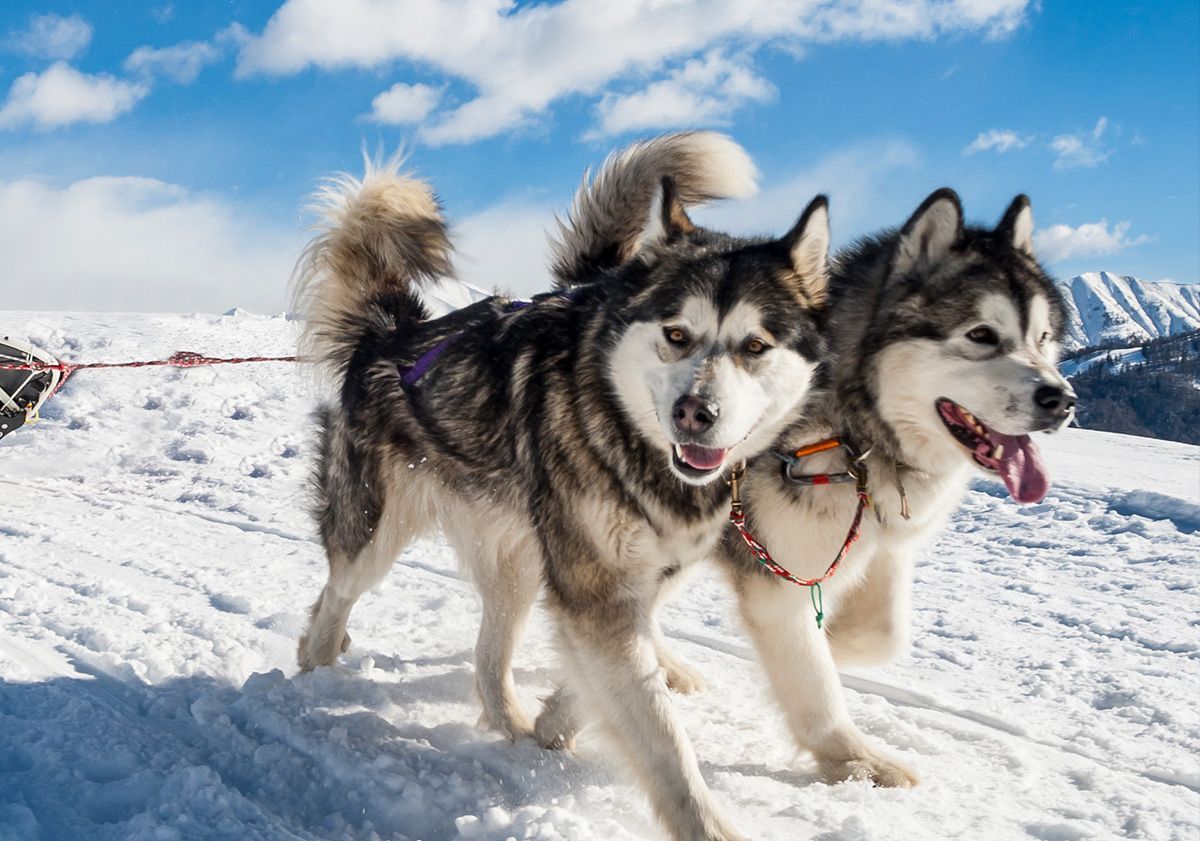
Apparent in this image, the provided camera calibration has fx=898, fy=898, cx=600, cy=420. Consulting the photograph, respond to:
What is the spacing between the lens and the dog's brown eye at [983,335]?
255cm

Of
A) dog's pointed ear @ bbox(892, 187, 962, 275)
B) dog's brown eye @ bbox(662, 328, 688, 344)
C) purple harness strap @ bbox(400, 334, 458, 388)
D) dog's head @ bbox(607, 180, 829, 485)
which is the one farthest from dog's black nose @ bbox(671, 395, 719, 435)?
purple harness strap @ bbox(400, 334, 458, 388)

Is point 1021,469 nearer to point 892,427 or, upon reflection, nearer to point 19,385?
point 892,427

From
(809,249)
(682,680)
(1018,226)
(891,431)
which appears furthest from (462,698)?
(1018,226)

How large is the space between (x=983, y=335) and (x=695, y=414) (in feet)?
3.15

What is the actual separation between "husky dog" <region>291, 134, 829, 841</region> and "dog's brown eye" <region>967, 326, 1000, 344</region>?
17.9 inches

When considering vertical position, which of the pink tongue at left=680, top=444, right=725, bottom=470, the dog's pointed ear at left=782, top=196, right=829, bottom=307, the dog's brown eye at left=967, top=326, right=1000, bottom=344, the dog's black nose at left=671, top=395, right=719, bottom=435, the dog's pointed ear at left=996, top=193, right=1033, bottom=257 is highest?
the dog's pointed ear at left=996, top=193, right=1033, bottom=257

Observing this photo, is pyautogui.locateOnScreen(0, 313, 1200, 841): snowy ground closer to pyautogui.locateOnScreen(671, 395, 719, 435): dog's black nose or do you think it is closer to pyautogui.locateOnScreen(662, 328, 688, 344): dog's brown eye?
pyautogui.locateOnScreen(671, 395, 719, 435): dog's black nose

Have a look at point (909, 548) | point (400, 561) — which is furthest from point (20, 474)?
A: point (909, 548)

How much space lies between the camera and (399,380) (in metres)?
3.26

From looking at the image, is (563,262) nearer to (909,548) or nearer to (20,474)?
(909,548)

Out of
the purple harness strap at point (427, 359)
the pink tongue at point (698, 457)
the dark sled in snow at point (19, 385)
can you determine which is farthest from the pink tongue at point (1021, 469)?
the dark sled in snow at point (19, 385)

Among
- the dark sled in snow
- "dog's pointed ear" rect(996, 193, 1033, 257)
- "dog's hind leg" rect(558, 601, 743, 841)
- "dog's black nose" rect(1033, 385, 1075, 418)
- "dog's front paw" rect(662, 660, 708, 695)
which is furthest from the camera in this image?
the dark sled in snow

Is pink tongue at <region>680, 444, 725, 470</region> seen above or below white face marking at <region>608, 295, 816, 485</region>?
below

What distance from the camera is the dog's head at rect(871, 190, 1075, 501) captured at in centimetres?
244
